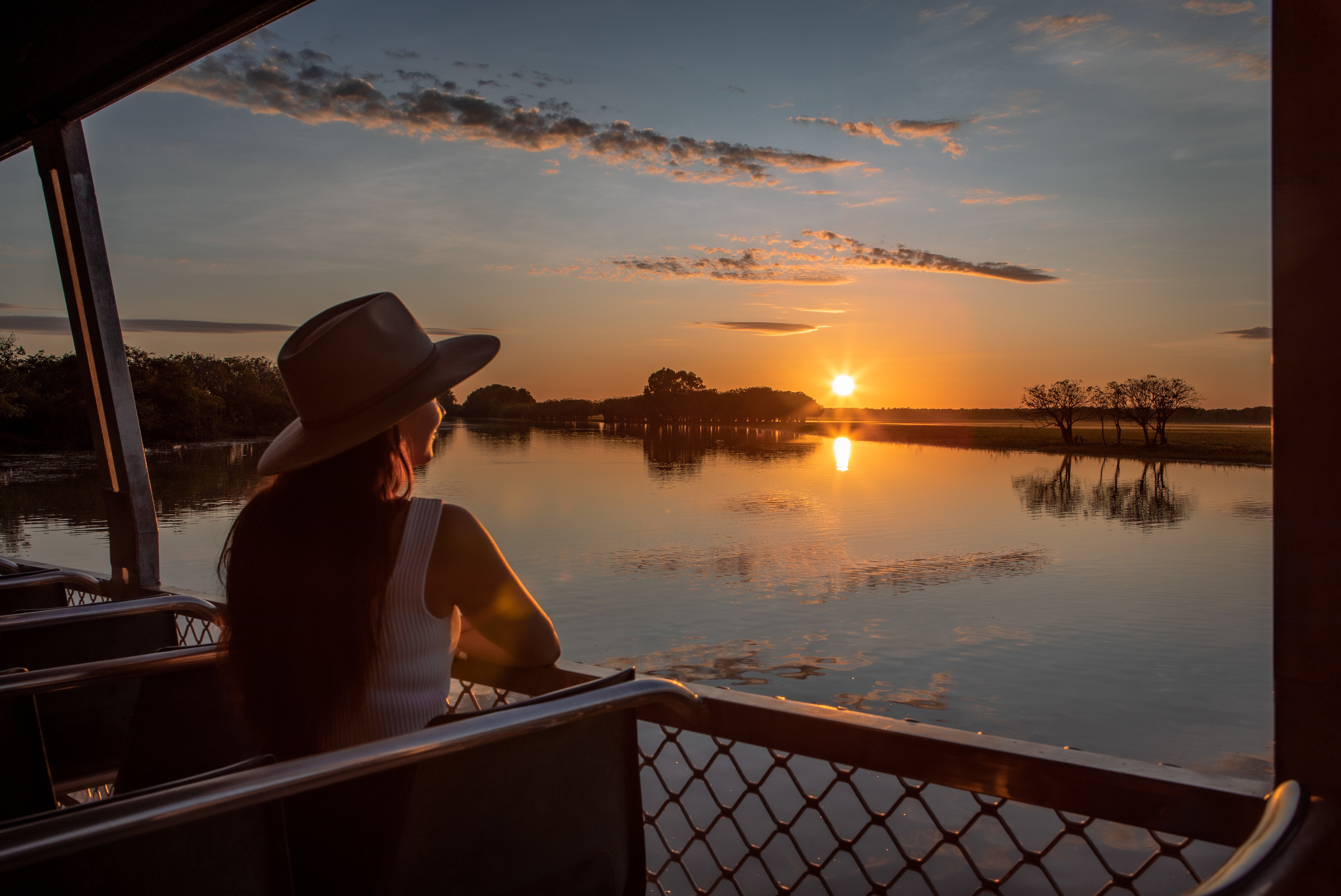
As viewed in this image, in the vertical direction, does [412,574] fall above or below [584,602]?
above

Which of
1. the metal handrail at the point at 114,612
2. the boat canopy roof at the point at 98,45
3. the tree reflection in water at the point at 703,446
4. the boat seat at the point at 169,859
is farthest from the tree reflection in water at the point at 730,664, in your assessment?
the tree reflection in water at the point at 703,446

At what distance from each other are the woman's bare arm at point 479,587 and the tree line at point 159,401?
28879 mm

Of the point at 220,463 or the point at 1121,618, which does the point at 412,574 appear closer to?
the point at 1121,618

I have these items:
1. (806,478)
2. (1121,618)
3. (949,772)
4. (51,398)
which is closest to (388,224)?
(949,772)

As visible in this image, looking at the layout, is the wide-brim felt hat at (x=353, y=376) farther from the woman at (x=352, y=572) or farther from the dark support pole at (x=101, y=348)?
the dark support pole at (x=101, y=348)

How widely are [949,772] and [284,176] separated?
535cm

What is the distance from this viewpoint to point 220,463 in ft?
244

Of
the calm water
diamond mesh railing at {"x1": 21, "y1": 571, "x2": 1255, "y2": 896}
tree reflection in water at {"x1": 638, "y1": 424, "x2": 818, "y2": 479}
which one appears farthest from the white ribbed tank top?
tree reflection in water at {"x1": 638, "y1": 424, "x2": 818, "y2": 479}

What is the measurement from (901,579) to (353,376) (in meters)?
27.1

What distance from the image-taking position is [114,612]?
1952 millimetres

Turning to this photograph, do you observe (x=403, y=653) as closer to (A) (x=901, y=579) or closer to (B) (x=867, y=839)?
(B) (x=867, y=839)

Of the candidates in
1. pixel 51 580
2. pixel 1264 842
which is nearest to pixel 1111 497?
pixel 51 580

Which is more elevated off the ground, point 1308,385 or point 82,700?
point 1308,385

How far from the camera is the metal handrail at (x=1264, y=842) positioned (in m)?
0.70
